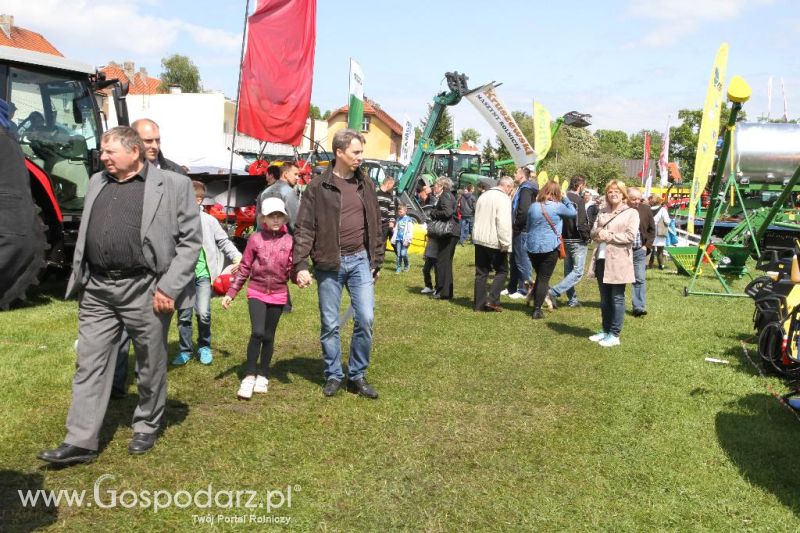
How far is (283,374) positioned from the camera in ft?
20.6

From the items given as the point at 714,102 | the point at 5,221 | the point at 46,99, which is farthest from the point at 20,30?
the point at 5,221

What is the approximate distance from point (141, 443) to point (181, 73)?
224ft

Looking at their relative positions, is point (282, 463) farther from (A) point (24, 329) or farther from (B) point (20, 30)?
(B) point (20, 30)

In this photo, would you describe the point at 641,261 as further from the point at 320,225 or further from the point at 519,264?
the point at 320,225

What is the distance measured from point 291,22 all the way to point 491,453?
20.8 feet

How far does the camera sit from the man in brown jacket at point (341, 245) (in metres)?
5.45

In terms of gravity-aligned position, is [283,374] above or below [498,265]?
below

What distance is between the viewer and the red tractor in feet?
27.9

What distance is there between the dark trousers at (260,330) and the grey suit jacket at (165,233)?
1.27m

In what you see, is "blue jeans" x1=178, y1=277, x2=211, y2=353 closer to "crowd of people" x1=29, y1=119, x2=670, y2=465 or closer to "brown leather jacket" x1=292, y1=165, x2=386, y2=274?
"crowd of people" x1=29, y1=119, x2=670, y2=465

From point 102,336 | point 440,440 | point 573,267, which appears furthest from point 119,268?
point 573,267

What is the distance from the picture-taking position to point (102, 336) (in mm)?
4172

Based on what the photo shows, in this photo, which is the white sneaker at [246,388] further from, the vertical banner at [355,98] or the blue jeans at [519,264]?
the vertical banner at [355,98]

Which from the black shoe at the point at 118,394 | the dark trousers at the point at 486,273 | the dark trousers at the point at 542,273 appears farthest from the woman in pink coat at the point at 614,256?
the black shoe at the point at 118,394
